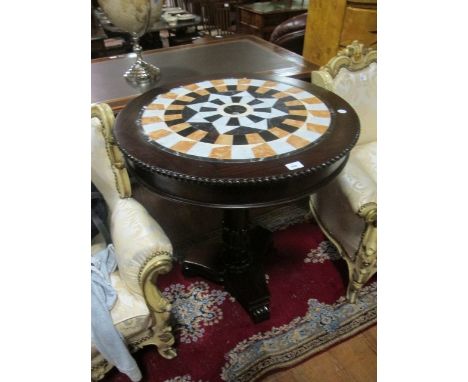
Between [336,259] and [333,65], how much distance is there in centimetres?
102

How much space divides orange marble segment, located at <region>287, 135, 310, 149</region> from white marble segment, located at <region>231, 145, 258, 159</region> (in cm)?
14

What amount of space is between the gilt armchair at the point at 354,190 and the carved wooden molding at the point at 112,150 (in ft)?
2.73

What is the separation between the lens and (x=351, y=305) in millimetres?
1715

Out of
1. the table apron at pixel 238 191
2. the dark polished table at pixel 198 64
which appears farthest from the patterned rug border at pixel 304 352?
the dark polished table at pixel 198 64

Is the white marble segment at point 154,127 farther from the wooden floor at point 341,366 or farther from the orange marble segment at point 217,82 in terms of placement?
the wooden floor at point 341,366

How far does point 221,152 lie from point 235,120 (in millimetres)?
223

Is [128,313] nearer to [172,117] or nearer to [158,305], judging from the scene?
[158,305]

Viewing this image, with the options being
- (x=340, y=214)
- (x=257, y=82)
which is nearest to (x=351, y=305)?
(x=340, y=214)

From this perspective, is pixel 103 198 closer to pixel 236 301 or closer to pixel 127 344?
pixel 127 344

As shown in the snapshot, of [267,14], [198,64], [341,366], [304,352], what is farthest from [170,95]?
[267,14]

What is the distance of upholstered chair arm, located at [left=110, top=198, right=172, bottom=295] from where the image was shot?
114 centimetres

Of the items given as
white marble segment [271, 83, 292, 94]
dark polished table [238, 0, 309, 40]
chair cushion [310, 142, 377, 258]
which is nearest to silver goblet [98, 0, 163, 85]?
white marble segment [271, 83, 292, 94]

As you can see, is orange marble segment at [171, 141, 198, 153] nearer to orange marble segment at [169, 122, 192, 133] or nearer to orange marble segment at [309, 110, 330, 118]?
orange marble segment at [169, 122, 192, 133]

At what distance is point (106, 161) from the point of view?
4.41ft
